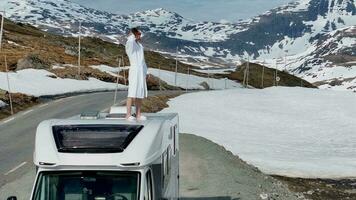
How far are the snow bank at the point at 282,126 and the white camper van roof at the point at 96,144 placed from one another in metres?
22.4

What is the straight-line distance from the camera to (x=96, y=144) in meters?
9.47

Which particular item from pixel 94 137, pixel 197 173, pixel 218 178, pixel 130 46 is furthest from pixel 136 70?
pixel 197 173

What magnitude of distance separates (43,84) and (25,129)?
2720cm

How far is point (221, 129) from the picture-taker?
47312mm

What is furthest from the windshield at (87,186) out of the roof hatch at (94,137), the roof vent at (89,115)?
the roof vent at (89,115)

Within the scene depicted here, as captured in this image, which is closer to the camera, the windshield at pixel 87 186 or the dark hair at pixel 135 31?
the windshield at pixel 87 186

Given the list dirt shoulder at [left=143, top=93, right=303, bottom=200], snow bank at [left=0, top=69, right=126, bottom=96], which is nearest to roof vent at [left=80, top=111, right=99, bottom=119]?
dirt shoulder at [left=143, top=93, right=303, bottom=200]

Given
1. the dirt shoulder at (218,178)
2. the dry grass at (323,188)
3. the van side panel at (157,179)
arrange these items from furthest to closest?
the dry grass at (323,188), the dirt shoulder at (218,178), the van side panel at (157,179)

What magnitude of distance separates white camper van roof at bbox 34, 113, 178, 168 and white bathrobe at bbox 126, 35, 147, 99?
3431 mm

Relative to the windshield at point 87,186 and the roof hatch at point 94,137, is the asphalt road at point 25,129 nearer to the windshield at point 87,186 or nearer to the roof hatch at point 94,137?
the roof hatch at point 94,137

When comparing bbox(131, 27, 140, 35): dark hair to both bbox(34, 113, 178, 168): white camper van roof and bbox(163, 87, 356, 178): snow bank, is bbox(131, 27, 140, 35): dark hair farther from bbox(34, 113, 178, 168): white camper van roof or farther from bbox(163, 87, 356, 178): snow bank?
bbox(163, 87, 356, 178): snow bank

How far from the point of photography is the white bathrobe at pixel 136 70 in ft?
46.1

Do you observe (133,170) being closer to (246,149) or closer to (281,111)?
(246,149)

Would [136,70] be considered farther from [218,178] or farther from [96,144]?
[218,178]
